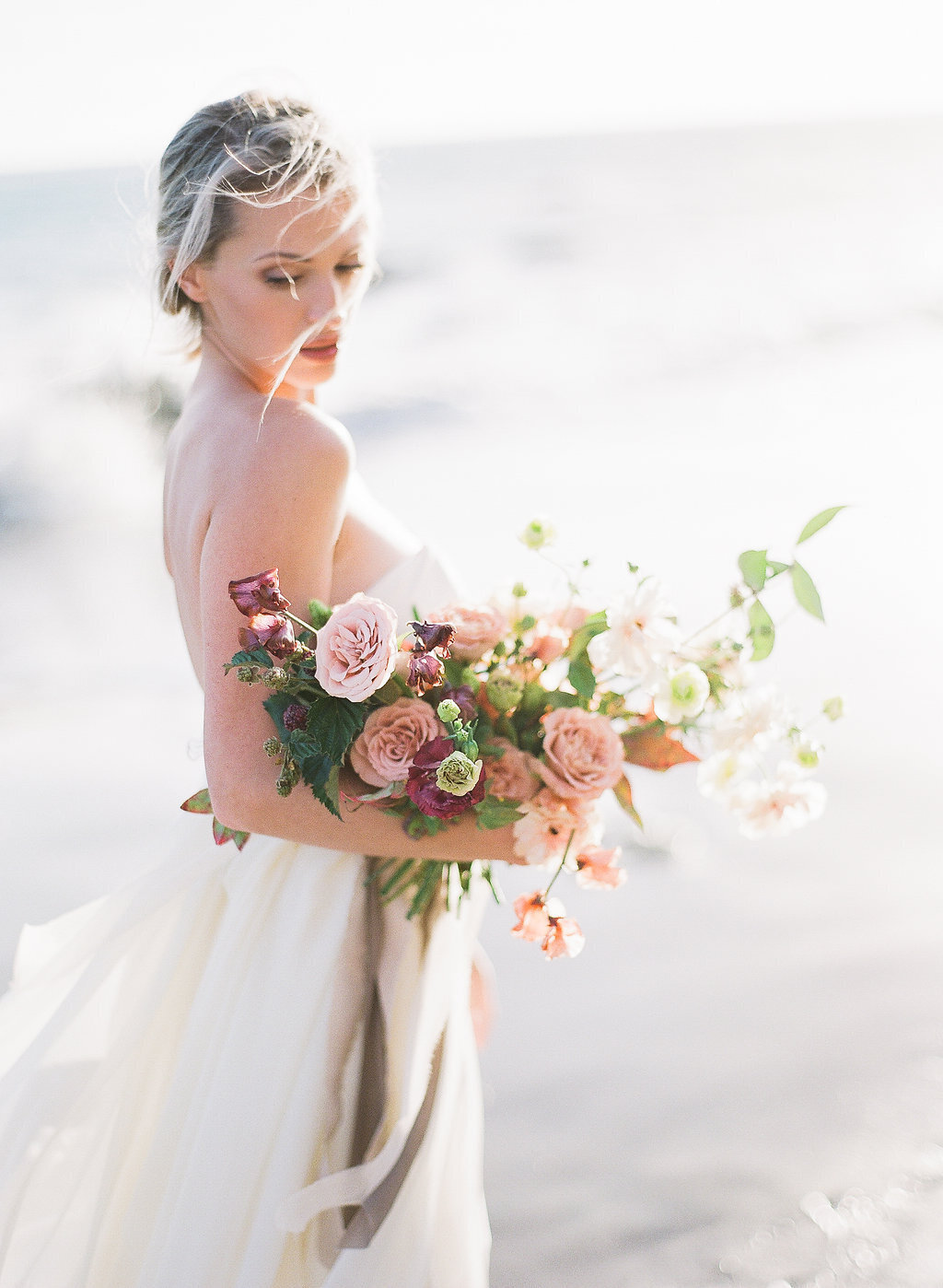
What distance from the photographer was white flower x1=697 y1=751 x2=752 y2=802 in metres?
1.14

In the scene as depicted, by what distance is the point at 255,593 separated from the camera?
3.28ft

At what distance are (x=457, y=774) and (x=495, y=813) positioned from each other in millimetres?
110

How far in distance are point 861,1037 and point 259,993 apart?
161 centimetres

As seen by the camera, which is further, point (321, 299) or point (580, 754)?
point (321, 299)

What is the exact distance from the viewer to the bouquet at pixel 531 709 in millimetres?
1000

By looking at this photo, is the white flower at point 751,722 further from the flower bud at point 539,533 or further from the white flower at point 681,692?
the flower bud at point 539,533

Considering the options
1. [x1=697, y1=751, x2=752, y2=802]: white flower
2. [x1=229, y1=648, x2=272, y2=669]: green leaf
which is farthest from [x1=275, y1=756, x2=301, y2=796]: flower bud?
[x1=697, y1=751, x2=752, y2=802]: white flower

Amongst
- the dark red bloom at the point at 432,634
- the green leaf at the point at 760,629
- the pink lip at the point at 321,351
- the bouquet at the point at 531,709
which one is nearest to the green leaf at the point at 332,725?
the bouquet at the point at 531,709

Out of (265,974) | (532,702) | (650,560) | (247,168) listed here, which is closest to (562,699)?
(532,702)

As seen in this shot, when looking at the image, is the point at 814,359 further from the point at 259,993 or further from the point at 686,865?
the point at 259,993

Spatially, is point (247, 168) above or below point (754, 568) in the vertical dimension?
above

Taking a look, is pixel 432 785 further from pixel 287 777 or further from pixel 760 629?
pixel 760 629

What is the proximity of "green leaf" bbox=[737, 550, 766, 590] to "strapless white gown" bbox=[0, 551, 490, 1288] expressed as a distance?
42 centimetres

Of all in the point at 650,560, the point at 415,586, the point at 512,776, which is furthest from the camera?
the point at 650,560
